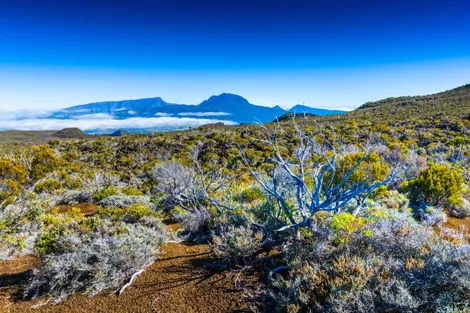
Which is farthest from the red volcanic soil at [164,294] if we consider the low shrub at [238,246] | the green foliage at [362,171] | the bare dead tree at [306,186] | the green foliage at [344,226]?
the green foliage at [362,171]

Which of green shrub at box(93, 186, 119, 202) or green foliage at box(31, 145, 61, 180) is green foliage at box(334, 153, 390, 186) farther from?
green foliage at box(31, 145, 61, 180)

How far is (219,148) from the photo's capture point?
2769 cm

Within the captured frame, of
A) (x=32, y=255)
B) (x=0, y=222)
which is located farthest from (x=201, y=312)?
(x=0, y=222)

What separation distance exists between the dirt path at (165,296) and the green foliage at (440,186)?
6.88 metres

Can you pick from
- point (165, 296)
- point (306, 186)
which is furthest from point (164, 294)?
point (306, 186)

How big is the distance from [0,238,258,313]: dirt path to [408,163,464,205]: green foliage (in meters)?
6.88

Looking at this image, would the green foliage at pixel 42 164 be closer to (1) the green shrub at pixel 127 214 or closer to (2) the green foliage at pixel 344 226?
(1) the green shrub at pixel 127 214

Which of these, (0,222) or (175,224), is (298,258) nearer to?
(175,224)

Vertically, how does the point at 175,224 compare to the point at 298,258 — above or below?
below

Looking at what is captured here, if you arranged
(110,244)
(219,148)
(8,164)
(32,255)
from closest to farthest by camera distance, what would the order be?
(110,244)
(32,255)
(8,164)
(219,148)

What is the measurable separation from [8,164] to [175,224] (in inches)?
350

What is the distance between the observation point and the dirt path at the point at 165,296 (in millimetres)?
3805

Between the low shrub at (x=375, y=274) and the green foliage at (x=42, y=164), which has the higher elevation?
the low shrub at (x=375, y=274)

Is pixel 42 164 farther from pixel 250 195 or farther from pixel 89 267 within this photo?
pixel 89 267
